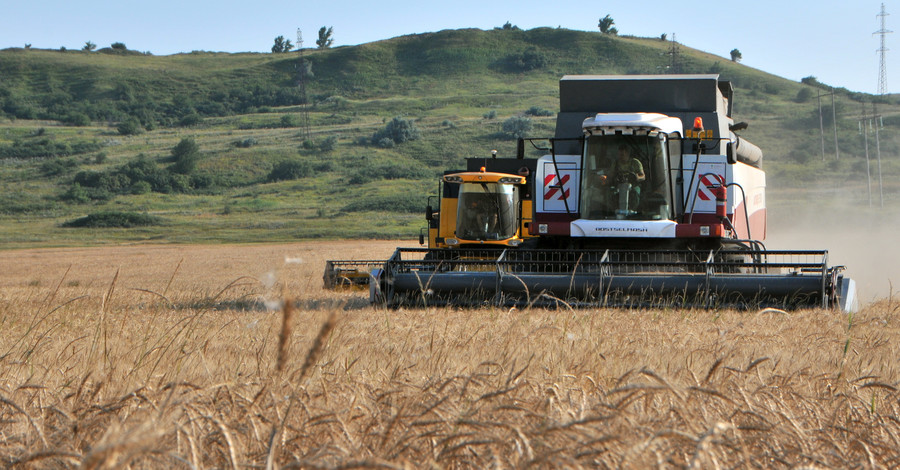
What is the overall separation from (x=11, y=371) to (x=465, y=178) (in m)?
12.9

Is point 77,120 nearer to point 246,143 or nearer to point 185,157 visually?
point 246,143

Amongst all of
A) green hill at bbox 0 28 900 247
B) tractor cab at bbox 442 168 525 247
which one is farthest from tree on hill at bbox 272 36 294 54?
tractor cab at bbox 442 168 525 247

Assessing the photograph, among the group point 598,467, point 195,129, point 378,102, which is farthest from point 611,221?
point 378,102

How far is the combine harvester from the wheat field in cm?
182

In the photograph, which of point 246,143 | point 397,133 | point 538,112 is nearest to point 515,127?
point 397,133

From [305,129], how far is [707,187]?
91.0m

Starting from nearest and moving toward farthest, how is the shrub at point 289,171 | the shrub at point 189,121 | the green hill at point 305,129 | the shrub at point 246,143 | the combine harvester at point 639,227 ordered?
the combine harvester at point 639,227, the green hill at point 305,129, the shrub at point 289,171, the shrub at point 246,143, the shrub at point 189,121

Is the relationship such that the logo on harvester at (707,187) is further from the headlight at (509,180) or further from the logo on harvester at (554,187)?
the headlight at (509,180)

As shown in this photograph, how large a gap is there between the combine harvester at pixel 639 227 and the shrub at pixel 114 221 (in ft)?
159

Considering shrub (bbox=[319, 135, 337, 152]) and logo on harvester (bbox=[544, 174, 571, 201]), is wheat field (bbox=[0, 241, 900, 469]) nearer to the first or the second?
logo on harvester (bbox=[544, 174, 571, 201])

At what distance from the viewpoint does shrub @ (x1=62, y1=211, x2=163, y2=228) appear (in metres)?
59.6

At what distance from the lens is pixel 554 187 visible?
44.4 ft

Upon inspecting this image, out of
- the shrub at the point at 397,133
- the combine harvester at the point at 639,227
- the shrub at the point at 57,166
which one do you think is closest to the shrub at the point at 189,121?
the shrub at the point at 57,166

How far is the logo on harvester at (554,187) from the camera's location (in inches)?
528
